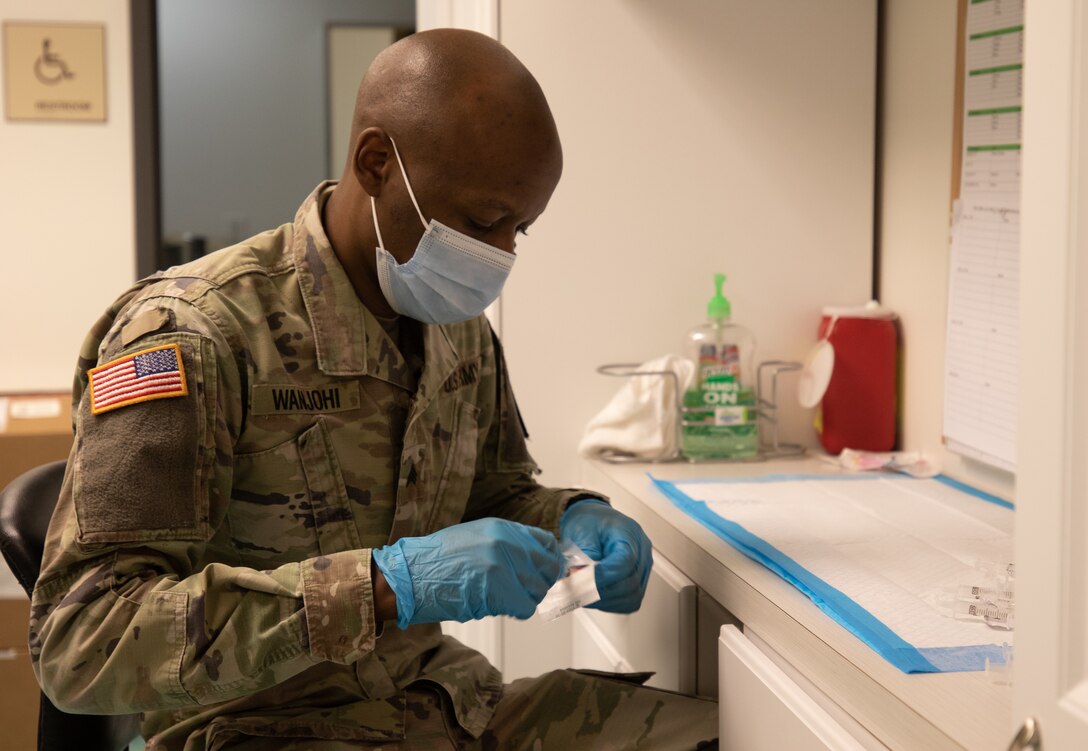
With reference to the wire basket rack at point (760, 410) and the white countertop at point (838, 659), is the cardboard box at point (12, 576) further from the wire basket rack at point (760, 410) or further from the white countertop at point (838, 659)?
the white countertop at point (838, 659)

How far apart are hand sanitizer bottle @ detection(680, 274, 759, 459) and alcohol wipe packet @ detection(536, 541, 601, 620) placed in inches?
24.2

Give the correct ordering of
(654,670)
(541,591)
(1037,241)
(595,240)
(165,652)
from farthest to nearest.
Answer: (595,240)
(654,670)
(541,591)
(165,652)
(1037,241)

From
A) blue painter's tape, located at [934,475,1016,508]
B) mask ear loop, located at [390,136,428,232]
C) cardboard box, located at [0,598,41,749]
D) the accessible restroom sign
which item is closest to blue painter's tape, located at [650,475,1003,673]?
blue painter's tape, located at [934,475,1016,508]

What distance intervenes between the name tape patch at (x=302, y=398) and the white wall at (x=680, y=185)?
609mm

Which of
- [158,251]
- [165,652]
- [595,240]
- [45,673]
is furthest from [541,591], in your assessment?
[158,251]

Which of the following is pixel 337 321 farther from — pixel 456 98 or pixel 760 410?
pixel 760 410

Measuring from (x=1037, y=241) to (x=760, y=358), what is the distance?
49.8 inches

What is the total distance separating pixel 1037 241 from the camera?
58cm

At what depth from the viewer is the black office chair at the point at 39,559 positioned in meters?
1.07

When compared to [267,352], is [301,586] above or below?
below

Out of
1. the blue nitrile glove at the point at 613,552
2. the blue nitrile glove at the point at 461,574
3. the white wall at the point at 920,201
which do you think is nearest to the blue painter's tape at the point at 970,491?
the white wall at the point at 920,201

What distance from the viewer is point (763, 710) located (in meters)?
0.99

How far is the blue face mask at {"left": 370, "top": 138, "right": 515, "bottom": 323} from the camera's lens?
1.15 metres

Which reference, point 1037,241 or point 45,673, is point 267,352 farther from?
point 1037,241
